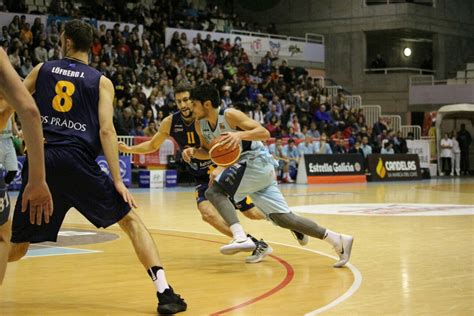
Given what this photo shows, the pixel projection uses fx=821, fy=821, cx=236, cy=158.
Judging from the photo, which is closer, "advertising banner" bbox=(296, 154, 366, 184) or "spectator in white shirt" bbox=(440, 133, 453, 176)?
"advertising banner" bbox=(296, 154, 366, 184)

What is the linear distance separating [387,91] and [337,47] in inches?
131

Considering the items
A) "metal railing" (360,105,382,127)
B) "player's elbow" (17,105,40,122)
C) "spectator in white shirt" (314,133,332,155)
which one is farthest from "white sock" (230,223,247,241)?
"metal railing" (360,105,382,127)

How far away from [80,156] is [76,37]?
87 cm

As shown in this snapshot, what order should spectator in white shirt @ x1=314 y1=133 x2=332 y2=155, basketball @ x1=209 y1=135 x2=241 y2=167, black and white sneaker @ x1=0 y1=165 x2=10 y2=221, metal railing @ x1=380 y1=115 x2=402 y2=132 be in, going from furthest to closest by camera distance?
1. metal railing @ x1=380 y1=115 x2=402 y2=132
2. spectator in white shirt @ x1=314 y1=133 x2=332 y2=155
3. basketball @ x1=209 y1=135 x2=241 y2=167
4. black and white sneaker @ x1=0 y1=165 x2=10 y2=221

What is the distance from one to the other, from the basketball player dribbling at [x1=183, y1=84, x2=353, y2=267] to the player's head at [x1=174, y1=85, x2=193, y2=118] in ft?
1.52

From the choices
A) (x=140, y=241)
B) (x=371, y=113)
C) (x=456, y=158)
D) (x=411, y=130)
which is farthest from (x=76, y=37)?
(x=371, y=113)

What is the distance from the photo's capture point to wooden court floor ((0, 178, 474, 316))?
19.6 feet

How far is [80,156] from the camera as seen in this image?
19.4ft

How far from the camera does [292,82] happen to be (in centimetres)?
3266

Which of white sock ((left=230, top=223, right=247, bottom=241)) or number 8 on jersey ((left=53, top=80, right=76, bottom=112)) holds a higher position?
number 8 on jersey ((left=53, top=80, right=76, bottom=112))

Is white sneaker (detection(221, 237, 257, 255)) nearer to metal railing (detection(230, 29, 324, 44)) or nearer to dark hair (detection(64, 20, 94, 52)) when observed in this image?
dark hair (detection(64, 20, 94, 52))

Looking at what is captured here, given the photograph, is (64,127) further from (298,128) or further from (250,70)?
(250,70)

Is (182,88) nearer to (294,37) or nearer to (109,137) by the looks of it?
(109,137)

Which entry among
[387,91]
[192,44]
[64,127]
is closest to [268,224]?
[64,127]
